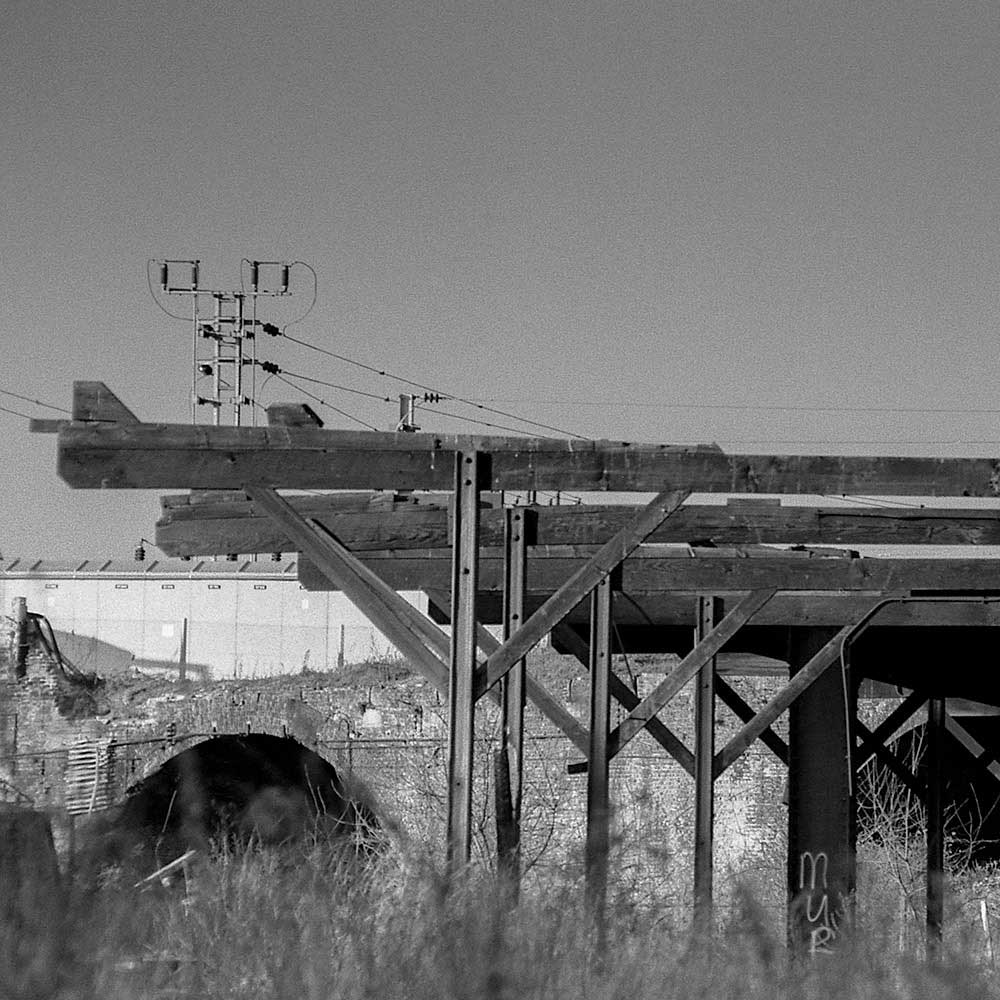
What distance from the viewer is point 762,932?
14.7ft

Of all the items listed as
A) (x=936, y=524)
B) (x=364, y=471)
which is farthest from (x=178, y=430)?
(x=936, y=524)

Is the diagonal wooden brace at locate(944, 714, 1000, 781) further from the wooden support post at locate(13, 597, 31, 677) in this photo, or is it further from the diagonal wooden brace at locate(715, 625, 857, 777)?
the wooden support post at locate(13, 597, 31, 677)

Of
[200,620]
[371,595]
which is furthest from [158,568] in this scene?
[371,595]

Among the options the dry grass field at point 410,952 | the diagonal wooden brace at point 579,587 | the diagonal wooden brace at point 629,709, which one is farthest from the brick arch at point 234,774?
the dry grass field at point 410,952

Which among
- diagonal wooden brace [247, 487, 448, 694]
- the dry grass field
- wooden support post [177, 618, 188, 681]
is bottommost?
wooden support post [177, 618, 188, 681]

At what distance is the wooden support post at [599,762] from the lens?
5.62 metres

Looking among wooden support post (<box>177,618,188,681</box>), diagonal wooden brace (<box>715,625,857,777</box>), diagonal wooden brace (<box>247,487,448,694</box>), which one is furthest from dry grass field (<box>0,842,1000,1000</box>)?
wooden support post (<box>177,618,188,681</box>)

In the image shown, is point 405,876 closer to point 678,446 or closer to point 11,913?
point 11,913

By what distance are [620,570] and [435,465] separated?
2.25 metres

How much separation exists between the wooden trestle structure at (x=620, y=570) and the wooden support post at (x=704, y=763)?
21 millimetres

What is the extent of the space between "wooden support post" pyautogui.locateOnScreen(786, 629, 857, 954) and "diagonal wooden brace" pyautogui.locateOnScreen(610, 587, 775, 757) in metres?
1.02

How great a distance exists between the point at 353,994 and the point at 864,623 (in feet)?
21.1

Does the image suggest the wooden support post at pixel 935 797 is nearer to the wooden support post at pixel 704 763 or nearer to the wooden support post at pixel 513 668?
the wooden support post at pixel 704 763

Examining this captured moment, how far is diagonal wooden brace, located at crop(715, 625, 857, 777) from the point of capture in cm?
899
